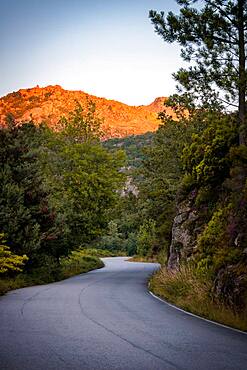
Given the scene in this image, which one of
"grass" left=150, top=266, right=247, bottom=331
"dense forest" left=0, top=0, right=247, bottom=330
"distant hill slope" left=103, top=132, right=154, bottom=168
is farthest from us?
"distant hill slope" left=103, top=132, right=154, bottom=168

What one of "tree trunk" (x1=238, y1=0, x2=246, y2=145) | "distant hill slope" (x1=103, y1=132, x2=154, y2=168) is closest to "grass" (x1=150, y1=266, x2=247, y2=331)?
"tree trunk" (x1=238, y1=0, x2=246, y2=145)

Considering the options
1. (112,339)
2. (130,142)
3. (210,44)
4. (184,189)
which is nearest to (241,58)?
(210,44)

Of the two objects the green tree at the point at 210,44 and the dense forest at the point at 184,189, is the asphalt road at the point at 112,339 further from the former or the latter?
the green tree at the point at 210,44

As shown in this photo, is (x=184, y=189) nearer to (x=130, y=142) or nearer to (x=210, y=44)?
(x=210, y=44)

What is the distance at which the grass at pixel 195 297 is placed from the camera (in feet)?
36.9

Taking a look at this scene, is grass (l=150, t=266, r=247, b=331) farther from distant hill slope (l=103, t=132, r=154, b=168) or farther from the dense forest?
distant hill slope (l=103, t=132, r=154, b=168)

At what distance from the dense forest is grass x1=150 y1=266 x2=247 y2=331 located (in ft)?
0.14

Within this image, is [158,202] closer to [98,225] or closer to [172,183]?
[172,183]

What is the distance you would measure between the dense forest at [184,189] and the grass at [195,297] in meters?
0.04

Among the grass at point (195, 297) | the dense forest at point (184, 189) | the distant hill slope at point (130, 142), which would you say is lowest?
the grass at point (195, 297)

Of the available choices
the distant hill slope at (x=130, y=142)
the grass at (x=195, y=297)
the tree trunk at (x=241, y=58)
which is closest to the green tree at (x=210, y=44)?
the tree trunk at (x=241, y=58)

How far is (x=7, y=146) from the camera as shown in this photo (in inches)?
1000

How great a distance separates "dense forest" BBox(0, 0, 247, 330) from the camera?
1454 centimetres

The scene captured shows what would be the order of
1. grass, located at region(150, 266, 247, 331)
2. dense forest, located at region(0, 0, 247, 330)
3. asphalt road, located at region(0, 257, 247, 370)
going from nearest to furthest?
asphalt road, located at region(0, 257, 247, 370), grass, located at region(150, 266, 247, 331), dense forest, located at region(0, 0, 247, 330)
